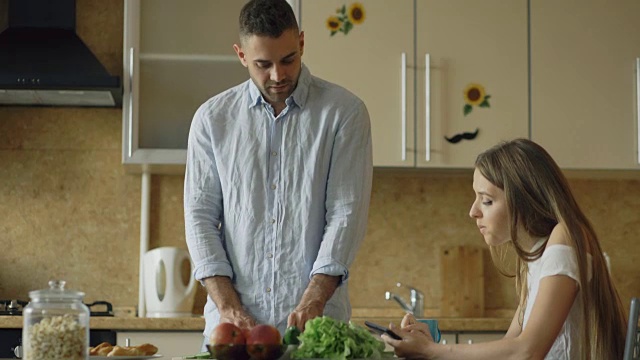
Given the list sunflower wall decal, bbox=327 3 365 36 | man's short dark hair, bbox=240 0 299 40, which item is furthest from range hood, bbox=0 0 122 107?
man's short dark hair, bbox=240 0 299 40

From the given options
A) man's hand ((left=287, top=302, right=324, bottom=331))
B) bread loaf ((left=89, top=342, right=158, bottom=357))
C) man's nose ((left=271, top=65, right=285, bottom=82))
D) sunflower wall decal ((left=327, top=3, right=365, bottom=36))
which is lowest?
bread loaf ((left=89, top=342, right=158, bottom=357))

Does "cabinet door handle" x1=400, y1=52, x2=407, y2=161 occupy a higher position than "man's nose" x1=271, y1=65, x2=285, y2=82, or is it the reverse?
"cabinet door handle" x1=400, y1=52, x2=407, y2=161

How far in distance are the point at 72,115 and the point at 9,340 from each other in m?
1.02

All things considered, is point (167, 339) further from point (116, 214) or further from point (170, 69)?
point (170, 69)

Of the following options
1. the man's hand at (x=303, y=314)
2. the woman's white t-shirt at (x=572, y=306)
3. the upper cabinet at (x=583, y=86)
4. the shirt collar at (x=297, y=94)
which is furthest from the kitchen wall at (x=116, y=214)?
the woman's white t-shirt at (x=572, y=306)

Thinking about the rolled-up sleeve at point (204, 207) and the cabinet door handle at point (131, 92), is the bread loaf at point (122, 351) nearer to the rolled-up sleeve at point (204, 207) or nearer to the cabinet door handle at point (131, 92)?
→ the rolled-up sleeve at point (204, 207)

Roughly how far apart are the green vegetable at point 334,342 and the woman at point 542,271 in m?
0.10

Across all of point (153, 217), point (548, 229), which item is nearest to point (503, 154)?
point (548, 229)

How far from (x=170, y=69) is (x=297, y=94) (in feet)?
5.62

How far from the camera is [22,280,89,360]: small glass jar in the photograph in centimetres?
154

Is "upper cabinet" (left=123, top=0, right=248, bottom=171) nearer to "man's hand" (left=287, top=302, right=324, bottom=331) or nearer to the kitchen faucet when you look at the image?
the kitchen faucet

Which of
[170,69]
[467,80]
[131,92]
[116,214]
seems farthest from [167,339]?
[467,80]

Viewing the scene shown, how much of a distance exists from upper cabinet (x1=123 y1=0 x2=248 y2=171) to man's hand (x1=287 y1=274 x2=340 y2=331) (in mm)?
1743

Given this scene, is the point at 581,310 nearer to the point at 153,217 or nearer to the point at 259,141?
the point at 259,141
